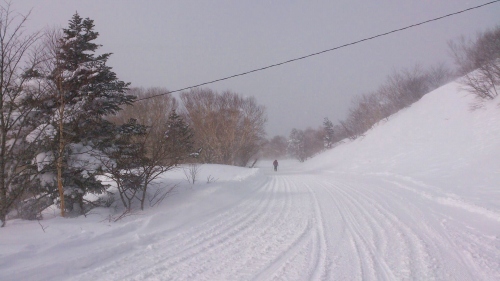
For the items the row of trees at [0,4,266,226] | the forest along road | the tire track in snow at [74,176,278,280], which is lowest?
the forest along road

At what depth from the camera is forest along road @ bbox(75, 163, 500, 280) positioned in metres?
3.60

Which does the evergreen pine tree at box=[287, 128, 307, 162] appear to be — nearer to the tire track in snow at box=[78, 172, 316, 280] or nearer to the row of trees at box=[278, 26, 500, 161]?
the row of trees at box=[278, 26, 500, 161]

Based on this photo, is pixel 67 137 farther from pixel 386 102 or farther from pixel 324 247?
pixel 386 102

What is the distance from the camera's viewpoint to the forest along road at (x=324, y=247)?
360 cm

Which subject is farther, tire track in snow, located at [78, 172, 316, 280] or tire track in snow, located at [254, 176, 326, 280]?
tire track in snow, located at [78, 172, 316, 280]

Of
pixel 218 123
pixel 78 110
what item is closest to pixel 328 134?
pixel 218 123

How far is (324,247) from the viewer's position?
4.52 m

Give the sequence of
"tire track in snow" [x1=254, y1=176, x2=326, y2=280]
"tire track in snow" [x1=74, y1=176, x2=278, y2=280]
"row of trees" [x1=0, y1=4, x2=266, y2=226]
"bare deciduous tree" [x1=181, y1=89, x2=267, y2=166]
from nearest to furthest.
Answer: "tire track in snow" [x1=254, y1=176, x2=326, y2=280] → "tire track in snow" [x1=74, y1=176, x2=278, y2=280] → "row of trees" [x1=0, y1=4, x2=266, y2=226] → "bare deciduous tree" [x1=181, y1=89, x2=267, y2=166]

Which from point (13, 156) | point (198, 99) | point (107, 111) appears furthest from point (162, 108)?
point (13, 156)

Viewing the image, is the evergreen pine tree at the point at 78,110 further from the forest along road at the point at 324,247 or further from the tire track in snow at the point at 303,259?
the tire track in snow at the point at 303,259

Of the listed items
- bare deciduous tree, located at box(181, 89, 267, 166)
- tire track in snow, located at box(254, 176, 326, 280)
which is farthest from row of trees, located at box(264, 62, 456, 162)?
tire track in snow, located at box(254, 176, 326, 280)

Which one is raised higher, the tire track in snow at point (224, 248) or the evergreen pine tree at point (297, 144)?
the evergreen pine tree at point (297, 144)

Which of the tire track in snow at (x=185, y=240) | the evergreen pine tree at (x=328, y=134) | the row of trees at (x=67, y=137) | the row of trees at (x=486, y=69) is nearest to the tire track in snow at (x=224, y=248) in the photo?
the tire track in snow at (x=185, y=240)

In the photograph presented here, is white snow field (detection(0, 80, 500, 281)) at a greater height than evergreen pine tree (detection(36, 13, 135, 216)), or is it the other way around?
evergreen pine tree (detection(36, 13, 135, 216))
